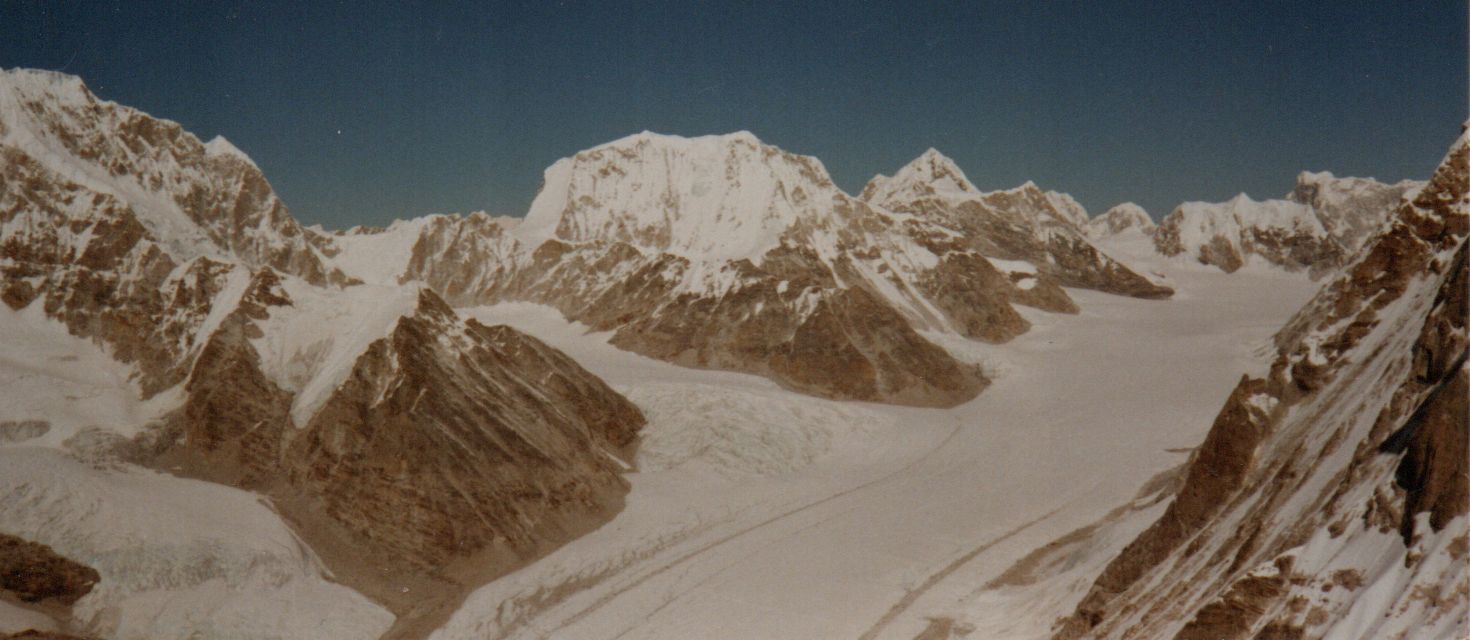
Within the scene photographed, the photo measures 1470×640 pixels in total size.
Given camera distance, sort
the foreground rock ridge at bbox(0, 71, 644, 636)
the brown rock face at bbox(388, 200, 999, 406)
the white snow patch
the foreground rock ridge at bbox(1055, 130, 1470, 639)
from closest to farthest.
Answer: the foreground rock ridge at bbox(1055, 130, 1470, 639) → the foreground rock ridge at bbox(0, 71, 644, 636) → the white snow patch → the brown rock face at bbox(388, 200, 999, 406)

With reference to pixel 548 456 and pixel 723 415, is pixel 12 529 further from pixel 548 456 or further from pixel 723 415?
pixel 723 415

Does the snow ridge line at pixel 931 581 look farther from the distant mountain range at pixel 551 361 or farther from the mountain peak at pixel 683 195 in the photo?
the mountain peak at pixel 683 195

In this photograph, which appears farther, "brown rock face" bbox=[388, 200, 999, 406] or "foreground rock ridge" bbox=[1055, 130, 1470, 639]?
"brown rock face" bbox=[388, 200, 999, 406]

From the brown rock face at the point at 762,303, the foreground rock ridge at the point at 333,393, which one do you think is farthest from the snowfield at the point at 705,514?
the brown rock face at the point at 762,303

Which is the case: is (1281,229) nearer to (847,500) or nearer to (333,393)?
(847,500)

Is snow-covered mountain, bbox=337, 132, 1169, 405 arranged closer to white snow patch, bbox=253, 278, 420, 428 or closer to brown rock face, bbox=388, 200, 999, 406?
brown rock face, bbox=388, 200, 999, 406

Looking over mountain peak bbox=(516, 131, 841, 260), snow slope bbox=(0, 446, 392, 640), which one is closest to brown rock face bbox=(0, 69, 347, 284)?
snow slope bbox=(0, 446, 392, 640)

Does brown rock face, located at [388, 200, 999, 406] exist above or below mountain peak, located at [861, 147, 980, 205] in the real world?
below
